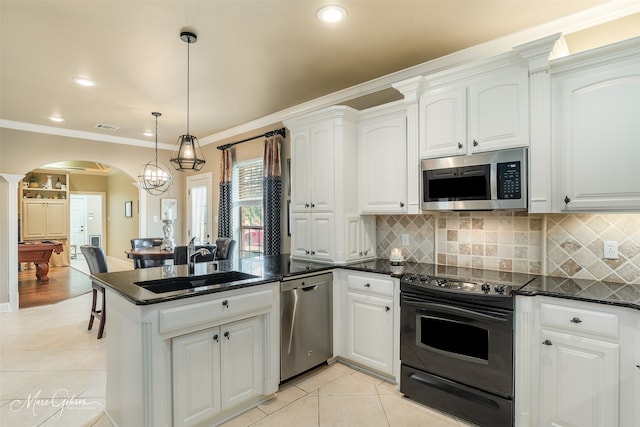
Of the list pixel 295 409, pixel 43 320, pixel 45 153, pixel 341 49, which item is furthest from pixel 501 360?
pixel 45 153

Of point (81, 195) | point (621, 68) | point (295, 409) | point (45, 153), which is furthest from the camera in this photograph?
point (81, 195)

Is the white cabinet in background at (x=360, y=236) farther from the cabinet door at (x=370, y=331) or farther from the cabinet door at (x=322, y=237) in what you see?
the cabinet door at (x=370, y=331)

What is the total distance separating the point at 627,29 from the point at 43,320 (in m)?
6.77

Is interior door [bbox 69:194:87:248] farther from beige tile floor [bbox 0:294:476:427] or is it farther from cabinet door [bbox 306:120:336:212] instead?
cabinet door [bbox 306:120:336:212]

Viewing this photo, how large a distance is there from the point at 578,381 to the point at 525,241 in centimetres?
104

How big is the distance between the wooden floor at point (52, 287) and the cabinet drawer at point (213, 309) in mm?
4917

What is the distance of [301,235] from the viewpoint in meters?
3.57

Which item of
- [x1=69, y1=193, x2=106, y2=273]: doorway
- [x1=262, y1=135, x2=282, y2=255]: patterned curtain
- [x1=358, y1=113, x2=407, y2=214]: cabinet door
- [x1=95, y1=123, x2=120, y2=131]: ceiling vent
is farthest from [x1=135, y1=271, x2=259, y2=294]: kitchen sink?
[x1=69, y1=193, x2=106, y2=273]: doorway

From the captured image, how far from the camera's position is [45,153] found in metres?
5.29

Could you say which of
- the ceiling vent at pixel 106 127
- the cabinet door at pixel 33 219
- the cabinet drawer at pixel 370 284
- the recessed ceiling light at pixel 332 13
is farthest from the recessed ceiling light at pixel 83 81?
the cabinet door at pixel 33 219

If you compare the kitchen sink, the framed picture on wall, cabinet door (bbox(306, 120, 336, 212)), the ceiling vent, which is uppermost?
the ceiling vent

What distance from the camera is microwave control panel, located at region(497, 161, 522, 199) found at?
2.31m

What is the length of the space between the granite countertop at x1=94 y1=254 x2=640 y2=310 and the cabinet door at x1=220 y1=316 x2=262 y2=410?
32cm

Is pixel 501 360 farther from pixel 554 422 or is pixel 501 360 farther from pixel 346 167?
pixel 346 167
